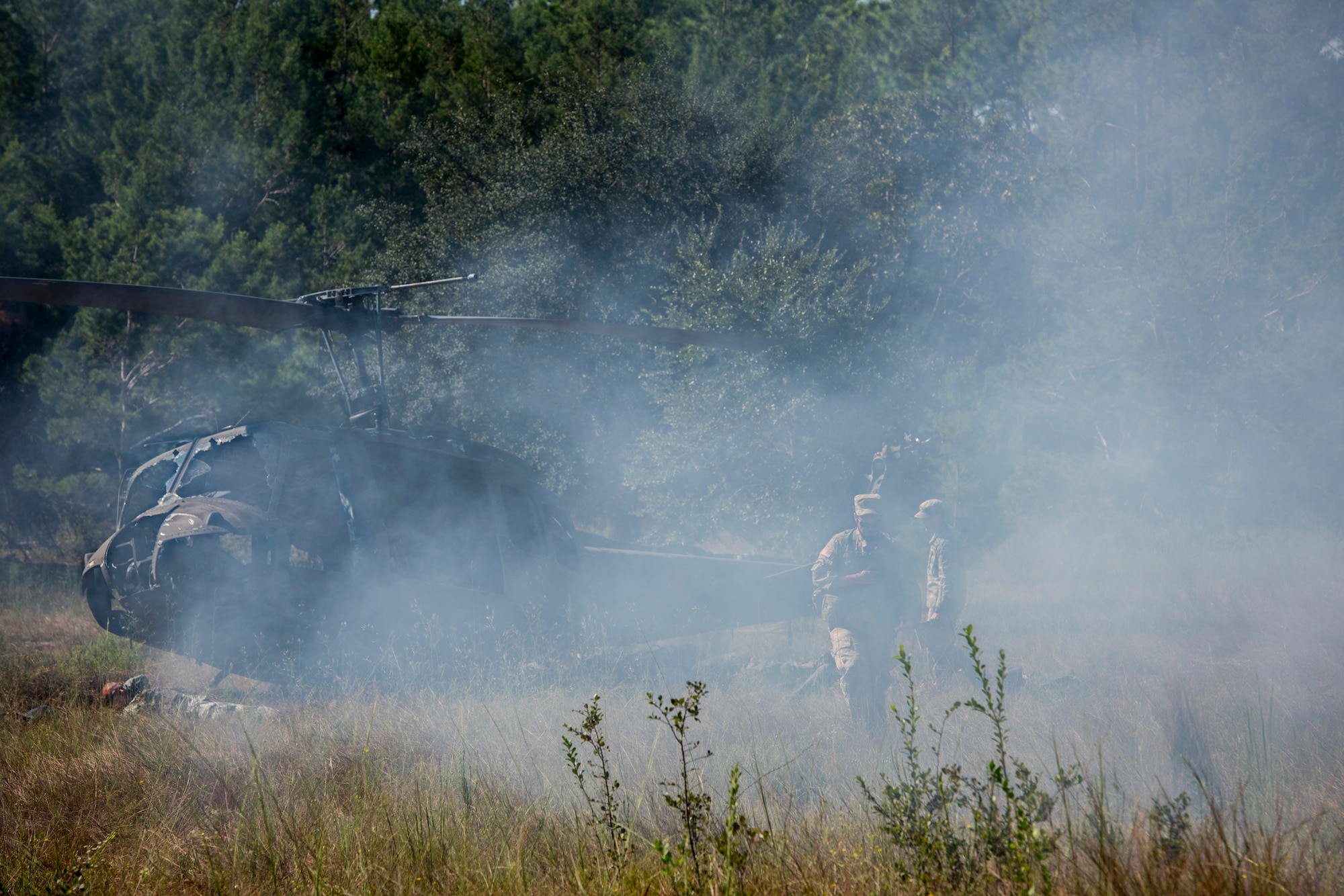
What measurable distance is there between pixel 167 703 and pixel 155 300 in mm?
2839

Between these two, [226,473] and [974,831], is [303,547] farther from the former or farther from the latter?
[974,831]

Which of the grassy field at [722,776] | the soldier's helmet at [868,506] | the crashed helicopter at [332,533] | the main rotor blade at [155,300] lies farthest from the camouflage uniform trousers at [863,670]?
the main rotor blade at [155,300]

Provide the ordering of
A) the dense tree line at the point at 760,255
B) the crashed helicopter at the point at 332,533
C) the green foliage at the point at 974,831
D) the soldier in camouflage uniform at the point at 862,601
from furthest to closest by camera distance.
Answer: the dense tree line at the point at 760,255 → the soldier in camouflage uniform at the point at 862,601 → the crashed helicopter at the point at 332,533 → the green foliage at the point at 974,831

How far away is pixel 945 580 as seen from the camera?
5668 mm

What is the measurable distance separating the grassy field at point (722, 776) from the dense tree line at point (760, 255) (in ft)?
13.9

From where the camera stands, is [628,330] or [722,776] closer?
[722,776]

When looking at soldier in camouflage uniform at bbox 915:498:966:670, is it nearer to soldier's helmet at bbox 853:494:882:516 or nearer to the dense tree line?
soldier's helmet at bbox 853:494:882:516

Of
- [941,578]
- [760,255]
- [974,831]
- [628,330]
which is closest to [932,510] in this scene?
[941,578]

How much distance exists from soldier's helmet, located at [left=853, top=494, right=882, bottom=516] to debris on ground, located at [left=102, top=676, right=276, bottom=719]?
3.77m

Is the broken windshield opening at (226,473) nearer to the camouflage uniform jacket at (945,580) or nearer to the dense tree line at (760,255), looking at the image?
the camouflage uniform jacket at (945,580)

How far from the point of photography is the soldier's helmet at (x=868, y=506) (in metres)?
5.58

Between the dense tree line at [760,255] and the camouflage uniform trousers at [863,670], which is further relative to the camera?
the dense tree line at [760,255]

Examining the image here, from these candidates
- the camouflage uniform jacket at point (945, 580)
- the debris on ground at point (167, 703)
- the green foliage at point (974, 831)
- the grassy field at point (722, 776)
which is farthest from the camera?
the camouflage uniform jacket at point (945, 580)

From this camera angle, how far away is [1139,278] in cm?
1158
